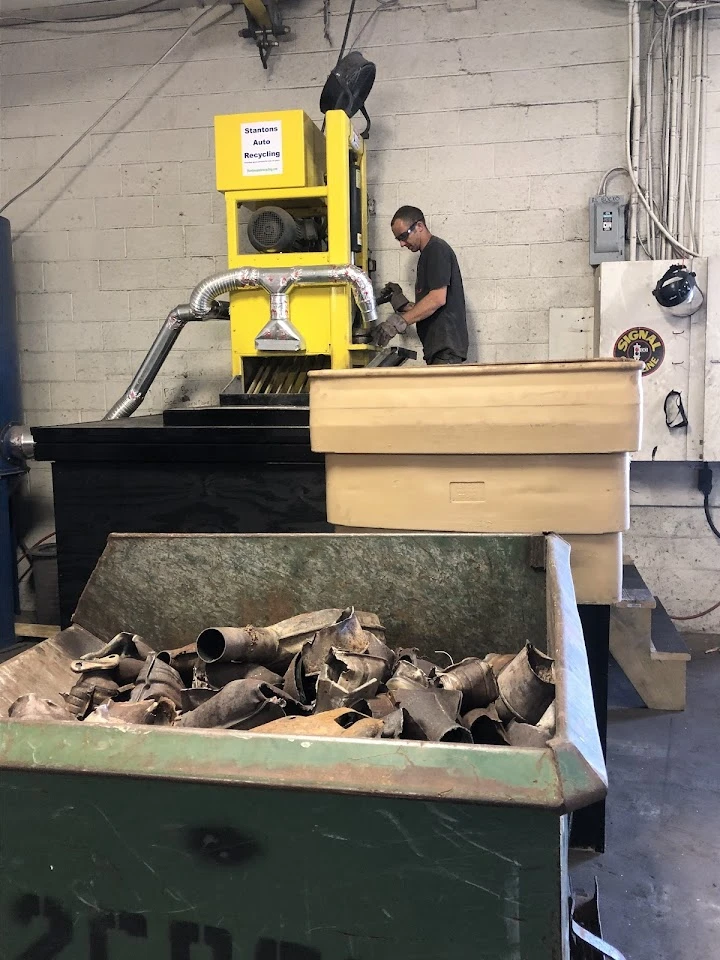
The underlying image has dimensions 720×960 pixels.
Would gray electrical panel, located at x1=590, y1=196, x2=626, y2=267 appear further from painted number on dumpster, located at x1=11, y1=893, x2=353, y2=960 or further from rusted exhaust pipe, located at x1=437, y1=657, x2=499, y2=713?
painted number on dumpster, located at x1=11, y1=893, x2=353, y2=960

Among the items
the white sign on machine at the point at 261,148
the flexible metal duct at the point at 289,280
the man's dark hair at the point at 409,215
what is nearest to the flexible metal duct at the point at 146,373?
the flexible metal duct at the point at 289,280

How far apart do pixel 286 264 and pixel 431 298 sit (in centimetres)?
64

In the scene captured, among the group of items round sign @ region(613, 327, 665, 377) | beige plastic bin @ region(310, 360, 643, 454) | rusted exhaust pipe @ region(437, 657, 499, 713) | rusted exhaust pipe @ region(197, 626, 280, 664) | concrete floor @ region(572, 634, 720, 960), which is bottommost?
concrete floor @ region(572, 634, 720, 960)

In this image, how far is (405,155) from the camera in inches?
126

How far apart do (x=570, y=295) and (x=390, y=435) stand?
2028 millimetres

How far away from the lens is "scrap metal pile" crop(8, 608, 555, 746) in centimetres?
88

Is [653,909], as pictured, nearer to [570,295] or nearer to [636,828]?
[636,828]

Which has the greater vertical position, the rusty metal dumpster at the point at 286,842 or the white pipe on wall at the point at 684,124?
the white pipe on wall at the point at 684,124

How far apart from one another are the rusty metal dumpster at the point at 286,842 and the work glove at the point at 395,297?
239 centimetres

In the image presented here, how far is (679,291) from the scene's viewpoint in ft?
8.99

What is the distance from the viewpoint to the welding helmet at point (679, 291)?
8.99ft

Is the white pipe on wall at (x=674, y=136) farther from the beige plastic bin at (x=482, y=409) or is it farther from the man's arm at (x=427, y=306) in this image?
the beige plastic bin at (x=482, y=409)

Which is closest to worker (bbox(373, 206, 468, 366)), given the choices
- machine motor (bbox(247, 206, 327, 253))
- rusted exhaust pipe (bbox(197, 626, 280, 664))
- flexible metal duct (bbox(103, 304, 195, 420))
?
machine motor (bbox(247, 206, 327, 253))

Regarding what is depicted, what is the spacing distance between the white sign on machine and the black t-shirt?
681 millimetres
